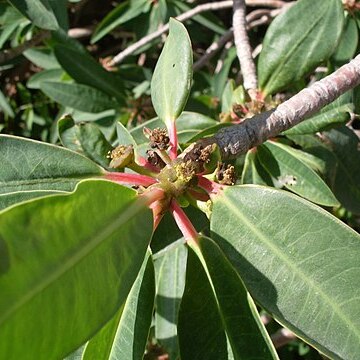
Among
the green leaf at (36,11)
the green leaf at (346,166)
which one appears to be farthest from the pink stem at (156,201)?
the green leaf at (36,11)

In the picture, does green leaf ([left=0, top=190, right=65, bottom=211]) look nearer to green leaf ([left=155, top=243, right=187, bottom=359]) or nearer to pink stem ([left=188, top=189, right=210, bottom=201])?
pink stem ([left=188, top=189, right=210, bottom=201])

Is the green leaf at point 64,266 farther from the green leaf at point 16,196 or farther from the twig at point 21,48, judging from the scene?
the twig at point 21,48

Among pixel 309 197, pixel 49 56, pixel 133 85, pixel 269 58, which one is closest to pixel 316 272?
pixel 309 197

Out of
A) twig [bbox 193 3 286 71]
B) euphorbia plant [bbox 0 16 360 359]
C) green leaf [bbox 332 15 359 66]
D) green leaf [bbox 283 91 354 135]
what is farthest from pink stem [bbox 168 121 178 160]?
twig [bbox 193 3 286 71]

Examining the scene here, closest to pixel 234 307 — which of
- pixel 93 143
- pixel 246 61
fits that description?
pixel 93 143

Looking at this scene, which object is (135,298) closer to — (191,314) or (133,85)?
(191,314)
